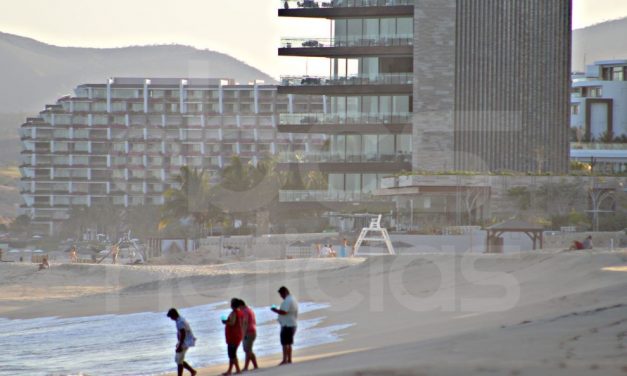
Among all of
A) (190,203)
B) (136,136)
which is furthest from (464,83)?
(136,136)

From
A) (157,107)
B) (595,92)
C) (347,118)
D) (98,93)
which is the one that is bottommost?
(347,118)

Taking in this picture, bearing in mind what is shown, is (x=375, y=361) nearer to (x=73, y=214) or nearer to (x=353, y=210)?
(x=353, y=210)

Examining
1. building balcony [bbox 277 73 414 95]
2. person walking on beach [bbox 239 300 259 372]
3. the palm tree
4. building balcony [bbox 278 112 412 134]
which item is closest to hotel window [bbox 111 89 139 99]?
the palm tree

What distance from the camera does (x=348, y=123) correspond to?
241 ft

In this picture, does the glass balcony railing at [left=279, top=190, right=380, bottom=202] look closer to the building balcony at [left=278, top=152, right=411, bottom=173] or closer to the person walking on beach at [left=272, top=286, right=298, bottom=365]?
the building balcony at [left=278, top=152, right=411, bottom=173]

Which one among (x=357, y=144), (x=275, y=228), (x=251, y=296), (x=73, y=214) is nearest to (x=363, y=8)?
(x=357, y=144)

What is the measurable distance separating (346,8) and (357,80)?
392 cm

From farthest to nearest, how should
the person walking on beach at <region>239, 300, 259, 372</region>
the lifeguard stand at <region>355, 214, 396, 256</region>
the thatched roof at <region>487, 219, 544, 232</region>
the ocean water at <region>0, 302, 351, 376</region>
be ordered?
1. the lifeguard stand at <region>355, 214, 396, 256</region>
2. the thatched roof at <region>487, 219, 544, 232</region>
3. the ocean water at <region>0, 302, 351, 376</region>
4. the person walking on beach at <region>239, 300, 259, 372</region>

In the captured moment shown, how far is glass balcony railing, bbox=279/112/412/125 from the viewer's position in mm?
72438

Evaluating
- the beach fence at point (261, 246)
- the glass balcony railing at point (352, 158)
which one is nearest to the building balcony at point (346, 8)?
the glass balcony railing at point (352, 158)

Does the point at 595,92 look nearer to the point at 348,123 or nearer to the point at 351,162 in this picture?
the point at 348,123

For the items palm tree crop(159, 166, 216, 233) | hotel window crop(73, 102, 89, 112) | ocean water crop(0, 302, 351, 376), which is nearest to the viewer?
ocean water crop(0, 302, 351, 376)

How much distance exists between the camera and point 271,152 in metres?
168

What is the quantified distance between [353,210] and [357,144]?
5013 mm
